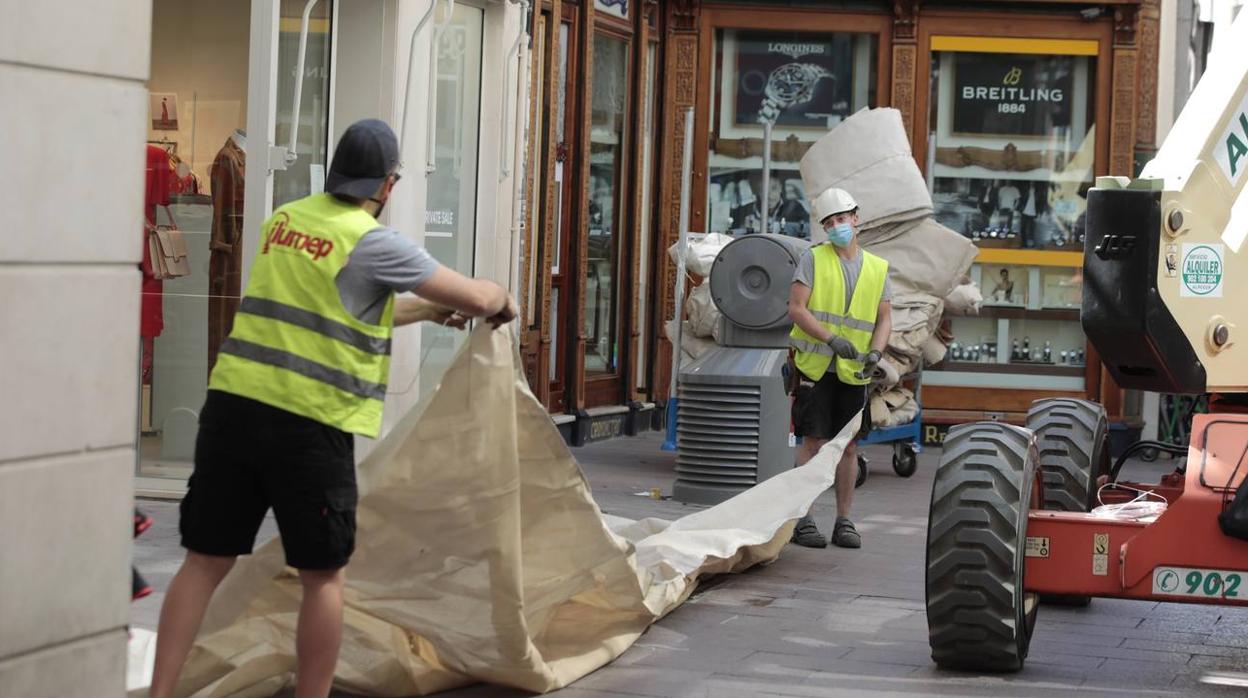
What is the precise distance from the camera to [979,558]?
602 cm

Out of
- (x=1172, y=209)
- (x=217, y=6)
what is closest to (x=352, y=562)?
(x=1172, y=209)

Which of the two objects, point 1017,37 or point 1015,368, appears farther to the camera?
point 1015,368

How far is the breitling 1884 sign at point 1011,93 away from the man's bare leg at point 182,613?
37.5 ft

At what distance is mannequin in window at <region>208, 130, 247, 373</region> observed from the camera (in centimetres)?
951

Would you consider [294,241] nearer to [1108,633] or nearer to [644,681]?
[644,681]

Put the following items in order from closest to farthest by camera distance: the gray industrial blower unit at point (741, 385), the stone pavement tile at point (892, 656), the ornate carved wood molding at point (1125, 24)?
the stone pavement tile at point (892, 656) → the gray industrial blower unit at point (741, 385) → the ornate carved wood molding at point (1125, 24)

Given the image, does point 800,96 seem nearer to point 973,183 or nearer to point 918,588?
point 973,183

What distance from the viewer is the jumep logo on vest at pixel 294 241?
4898 mm

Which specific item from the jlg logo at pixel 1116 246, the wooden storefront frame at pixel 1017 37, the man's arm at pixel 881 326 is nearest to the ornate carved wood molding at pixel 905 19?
the wooden storefront frame at pixel 1017 37

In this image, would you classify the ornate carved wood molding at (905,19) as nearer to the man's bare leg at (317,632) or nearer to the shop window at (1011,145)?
the shop window at (1011,145)

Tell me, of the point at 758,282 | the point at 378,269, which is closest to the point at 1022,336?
the point at 758,282

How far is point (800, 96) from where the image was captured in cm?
1570

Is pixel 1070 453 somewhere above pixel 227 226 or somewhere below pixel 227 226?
below

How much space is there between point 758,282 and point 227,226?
299cm
